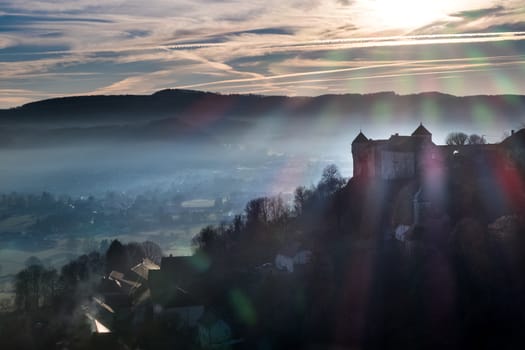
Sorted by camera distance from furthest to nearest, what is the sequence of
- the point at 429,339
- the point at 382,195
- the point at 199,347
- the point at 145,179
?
1. the point at 145,179
2. the point at 382,195
3. the point at 199,347
4. the point at 429,339

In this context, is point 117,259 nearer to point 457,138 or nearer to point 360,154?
point 360,154

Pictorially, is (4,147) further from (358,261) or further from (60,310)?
(358,261)

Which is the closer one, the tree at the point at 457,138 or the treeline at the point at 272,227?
the treeline at the point at 272,227

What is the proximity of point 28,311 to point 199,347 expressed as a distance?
16873 millimetres

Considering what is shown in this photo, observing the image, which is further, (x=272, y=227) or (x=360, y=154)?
(x=272, y=227)

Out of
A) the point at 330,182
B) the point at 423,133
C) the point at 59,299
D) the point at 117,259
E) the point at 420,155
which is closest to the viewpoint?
the point at 420,155

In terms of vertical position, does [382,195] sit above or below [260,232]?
above

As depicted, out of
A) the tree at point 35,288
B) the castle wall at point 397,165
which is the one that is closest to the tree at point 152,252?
the tree at point 35,288

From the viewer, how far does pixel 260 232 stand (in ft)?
151

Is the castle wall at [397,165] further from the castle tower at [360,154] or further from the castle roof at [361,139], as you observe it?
the castle roof at [361,139]

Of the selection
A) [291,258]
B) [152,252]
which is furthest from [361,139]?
[152,252]

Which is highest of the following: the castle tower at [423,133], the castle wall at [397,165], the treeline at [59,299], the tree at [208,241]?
the castle tower at [423,133]

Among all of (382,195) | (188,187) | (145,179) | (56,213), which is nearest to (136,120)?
(145,179)

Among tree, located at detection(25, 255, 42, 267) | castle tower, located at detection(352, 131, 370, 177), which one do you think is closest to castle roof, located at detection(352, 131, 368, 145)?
castle tower, located at detection(352, 131, 370, 177)
